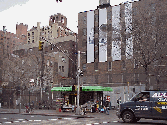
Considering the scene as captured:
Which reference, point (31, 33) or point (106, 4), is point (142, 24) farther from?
point (31, 33)

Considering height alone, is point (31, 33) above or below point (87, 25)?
above

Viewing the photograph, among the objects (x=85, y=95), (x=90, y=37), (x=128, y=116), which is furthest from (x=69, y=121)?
(x=90, y=37)

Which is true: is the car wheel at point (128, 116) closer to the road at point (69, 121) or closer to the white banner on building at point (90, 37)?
the road at point (69, 121)

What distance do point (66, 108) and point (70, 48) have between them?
124 feet

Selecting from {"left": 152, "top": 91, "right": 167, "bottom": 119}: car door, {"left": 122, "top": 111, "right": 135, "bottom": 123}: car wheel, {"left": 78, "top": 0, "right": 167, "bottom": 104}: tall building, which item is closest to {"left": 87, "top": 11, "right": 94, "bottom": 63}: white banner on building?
{"left": 78, "top": 0, "right": 167, "bottom": 104}: tall building

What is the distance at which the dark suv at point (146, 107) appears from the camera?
1612 cm

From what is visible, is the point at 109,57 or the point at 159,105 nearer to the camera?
the point at 159,105

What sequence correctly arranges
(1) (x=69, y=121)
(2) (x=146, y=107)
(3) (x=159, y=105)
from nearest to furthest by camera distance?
(3) (x=159, y=105), (2) (x=146, y=107), (1) (x=69, y=121)

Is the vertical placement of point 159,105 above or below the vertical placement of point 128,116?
above

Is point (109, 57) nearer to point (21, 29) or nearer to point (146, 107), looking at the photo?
point (146, 107)

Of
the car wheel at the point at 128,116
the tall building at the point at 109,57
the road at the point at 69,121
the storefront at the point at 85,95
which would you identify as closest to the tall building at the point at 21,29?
the tall building at the point at 109,57

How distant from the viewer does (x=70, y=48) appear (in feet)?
235

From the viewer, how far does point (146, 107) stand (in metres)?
16.6

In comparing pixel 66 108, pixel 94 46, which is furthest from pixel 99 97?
pixel 94 46
